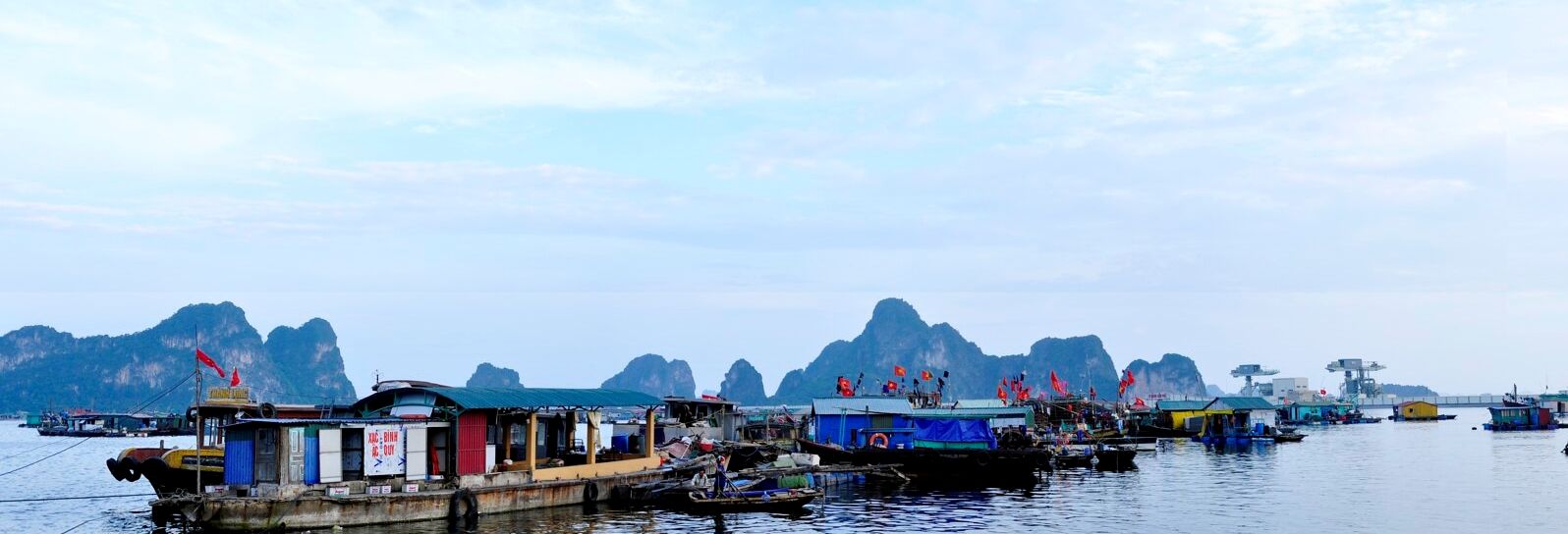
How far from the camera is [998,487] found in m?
50.4

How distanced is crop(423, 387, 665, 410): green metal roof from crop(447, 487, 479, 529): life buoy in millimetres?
2608

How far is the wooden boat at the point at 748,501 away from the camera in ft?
130

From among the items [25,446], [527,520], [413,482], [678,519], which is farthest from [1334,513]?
[25,446]

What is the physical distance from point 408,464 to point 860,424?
98.1ft

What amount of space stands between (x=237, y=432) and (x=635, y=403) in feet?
52.2

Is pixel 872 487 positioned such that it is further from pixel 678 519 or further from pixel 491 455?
pixel 491 455

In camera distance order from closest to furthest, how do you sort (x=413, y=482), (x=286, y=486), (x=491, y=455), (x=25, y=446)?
1. (x=286, y=486)
2. (x=413, y=482)
3. (x=491, y=455)
4. (x=25, y=446)

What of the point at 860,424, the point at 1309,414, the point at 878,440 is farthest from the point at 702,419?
the point at 1309,414

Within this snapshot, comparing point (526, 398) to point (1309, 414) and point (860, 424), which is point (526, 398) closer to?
point (860, 424)

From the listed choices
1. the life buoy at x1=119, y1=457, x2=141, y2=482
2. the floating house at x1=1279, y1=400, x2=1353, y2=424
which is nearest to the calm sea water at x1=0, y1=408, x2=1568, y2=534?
the life buoy at x1=119, y1=457, x2=141, y2=482

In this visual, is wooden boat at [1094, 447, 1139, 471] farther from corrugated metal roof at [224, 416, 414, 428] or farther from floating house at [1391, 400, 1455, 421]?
floating house at [1391, 400, 1455, 421]

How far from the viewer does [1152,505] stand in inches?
1714

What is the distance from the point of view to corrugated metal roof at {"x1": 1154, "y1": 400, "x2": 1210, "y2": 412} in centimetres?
10294

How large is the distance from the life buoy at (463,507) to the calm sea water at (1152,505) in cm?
53
